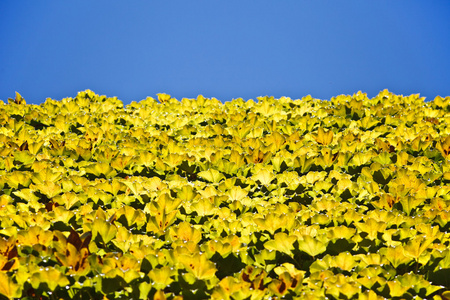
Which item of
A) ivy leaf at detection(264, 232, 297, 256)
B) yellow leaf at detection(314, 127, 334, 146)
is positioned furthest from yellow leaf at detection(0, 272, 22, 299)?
yellow leaf at detection(314, 127, 334, 146)

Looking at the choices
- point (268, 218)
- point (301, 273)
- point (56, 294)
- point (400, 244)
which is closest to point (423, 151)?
point (400, 244)

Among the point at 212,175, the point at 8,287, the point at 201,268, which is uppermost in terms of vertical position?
the point at 212,175

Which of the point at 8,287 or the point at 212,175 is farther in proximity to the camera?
the point at 212,175

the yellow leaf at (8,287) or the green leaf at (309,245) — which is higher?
the green leaf at (309,245)

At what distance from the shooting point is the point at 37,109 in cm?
534

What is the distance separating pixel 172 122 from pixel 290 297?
298 cm

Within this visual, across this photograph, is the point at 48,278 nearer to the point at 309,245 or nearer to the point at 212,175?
the point at 309,245

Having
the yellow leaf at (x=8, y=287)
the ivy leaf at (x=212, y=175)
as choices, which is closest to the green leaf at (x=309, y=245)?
the ivy leaf at (x=212, y=175)

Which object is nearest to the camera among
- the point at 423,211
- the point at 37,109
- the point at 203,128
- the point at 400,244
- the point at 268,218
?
the point at 400,244

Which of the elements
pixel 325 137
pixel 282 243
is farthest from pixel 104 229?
pixel 325 137

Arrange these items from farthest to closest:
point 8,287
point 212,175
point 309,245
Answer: point 212,175, point 309,245, point 8,287

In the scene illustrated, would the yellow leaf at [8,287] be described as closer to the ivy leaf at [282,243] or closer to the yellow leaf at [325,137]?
the ivy leaf at [282,243]

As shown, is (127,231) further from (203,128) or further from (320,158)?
(203,128)

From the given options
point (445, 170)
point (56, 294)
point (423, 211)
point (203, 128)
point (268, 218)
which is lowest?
point (56, 294)
